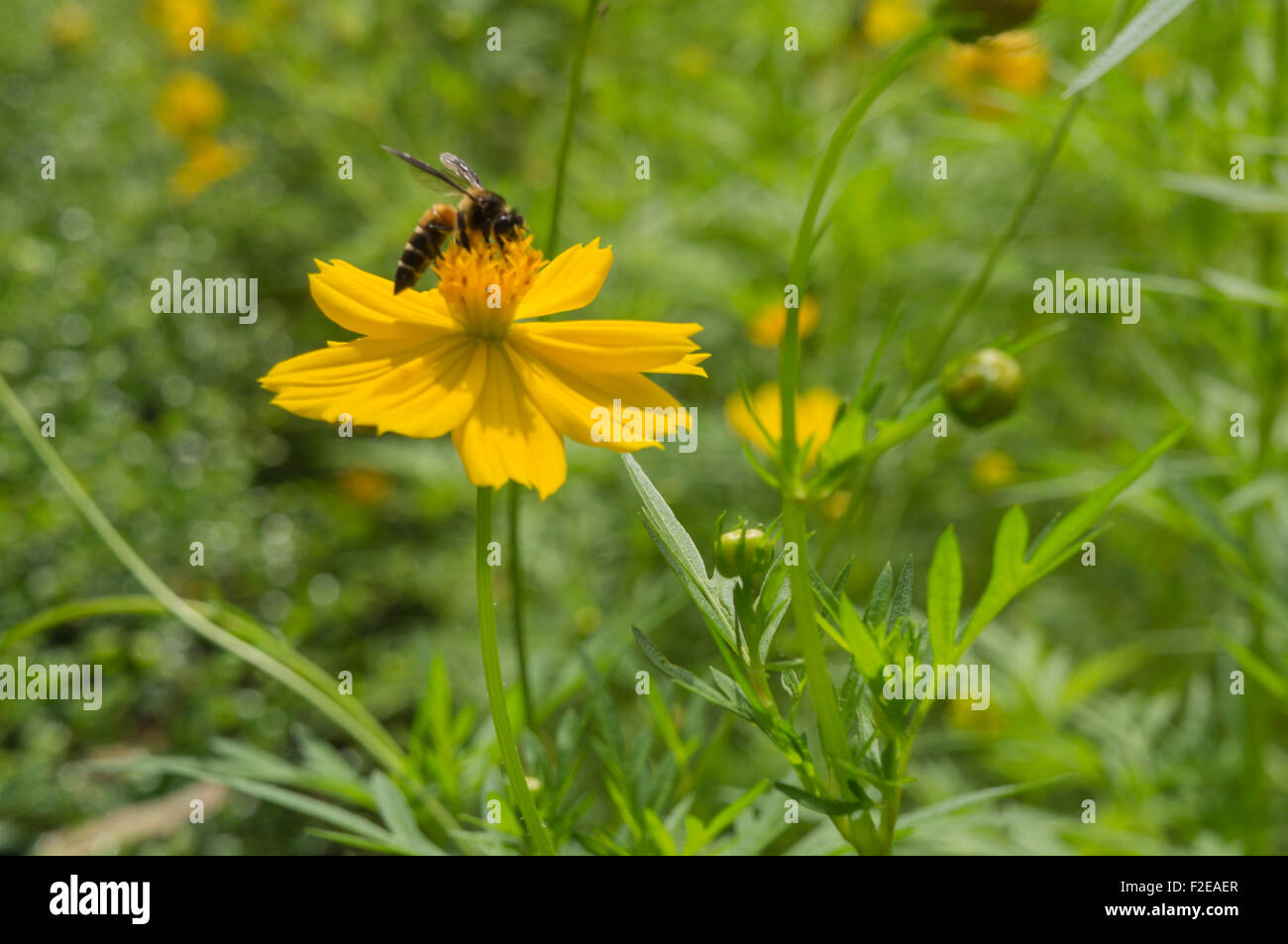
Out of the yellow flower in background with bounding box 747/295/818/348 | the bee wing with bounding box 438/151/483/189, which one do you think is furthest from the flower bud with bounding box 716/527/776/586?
the yellow flower in background with bounding box 747/295/818/348

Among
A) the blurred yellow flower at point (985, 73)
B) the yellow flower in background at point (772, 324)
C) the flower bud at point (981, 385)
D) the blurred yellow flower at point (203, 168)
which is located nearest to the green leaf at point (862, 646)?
the flower bud at point (981, 385)

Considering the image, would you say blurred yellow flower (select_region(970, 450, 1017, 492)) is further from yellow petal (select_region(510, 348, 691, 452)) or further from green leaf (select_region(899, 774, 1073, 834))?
yellow petal (select_region(510, 348, 691, 452))

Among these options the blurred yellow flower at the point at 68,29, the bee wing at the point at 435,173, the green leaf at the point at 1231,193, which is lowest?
the bee wing at the point at 435,173

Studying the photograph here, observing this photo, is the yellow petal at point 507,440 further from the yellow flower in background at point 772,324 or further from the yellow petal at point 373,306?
the yellow flower in background at point 772,324

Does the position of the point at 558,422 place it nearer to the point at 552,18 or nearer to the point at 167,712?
the point at 167,712

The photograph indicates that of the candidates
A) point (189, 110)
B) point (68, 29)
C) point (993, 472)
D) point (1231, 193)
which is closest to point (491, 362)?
point (1231, 193)

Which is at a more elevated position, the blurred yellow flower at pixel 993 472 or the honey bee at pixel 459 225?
the honey bee at pixel 459 225

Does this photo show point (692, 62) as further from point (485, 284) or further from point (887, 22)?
point (485, 284)
